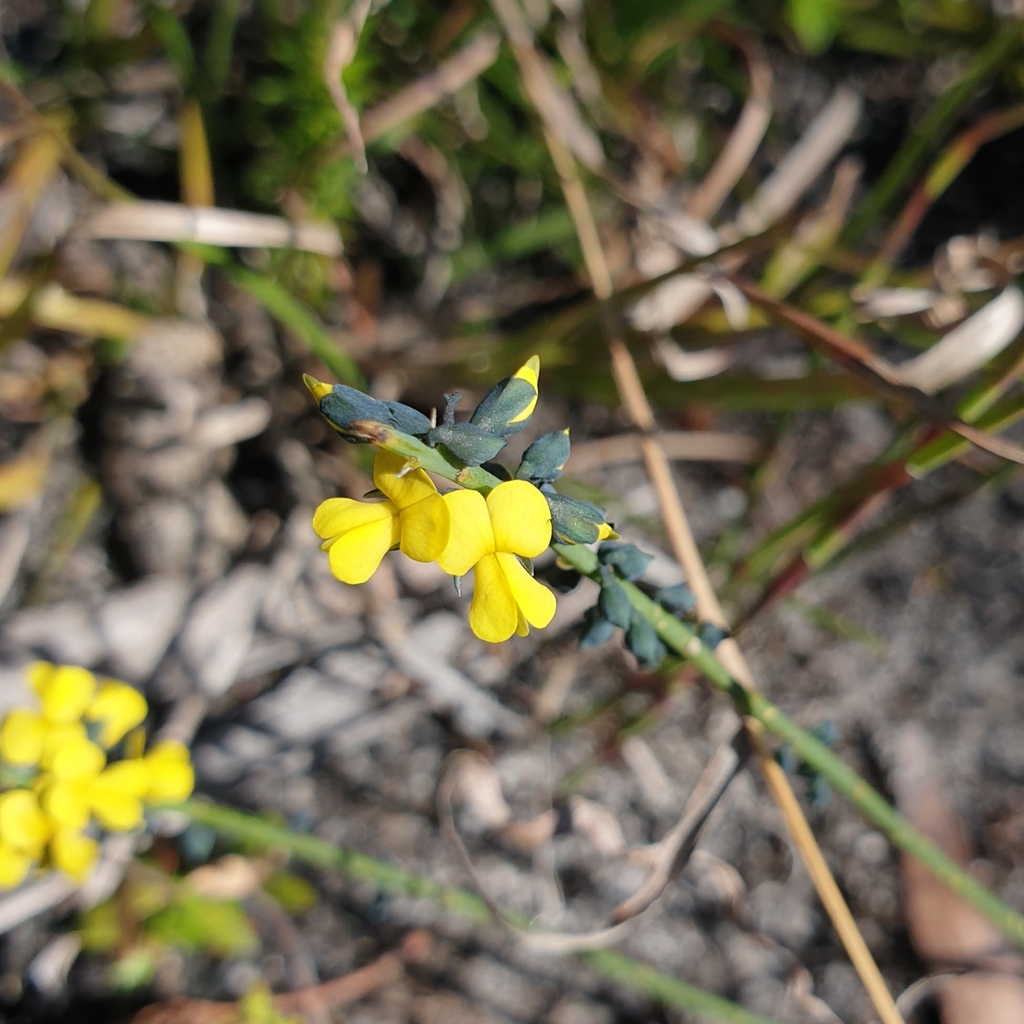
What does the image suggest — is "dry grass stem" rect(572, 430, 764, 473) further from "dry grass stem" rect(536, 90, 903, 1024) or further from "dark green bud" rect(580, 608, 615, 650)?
"dark green bud" rect(580, 608, 615, 650)

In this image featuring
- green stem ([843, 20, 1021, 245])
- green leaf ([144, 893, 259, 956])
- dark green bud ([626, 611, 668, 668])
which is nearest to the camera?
dark green bud ([626, 611, 668, 668])

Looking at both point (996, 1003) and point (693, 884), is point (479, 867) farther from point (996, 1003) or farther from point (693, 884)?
point (996, 1003)

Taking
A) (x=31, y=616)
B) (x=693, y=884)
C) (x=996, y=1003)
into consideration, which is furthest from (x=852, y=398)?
(x=31, y=616)

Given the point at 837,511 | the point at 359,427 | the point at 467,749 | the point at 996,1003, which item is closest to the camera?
the point at 359,427

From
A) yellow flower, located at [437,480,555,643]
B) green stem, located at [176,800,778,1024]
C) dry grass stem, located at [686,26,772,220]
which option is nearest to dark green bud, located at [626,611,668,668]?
yellow flower, located at [437,480,555,643]

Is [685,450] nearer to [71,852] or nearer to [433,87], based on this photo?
[433,87]

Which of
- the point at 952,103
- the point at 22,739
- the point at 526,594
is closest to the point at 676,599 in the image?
the point at 526,594

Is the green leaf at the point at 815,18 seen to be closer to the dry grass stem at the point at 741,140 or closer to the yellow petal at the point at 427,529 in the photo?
the dry grass stem at the point at 741,140
